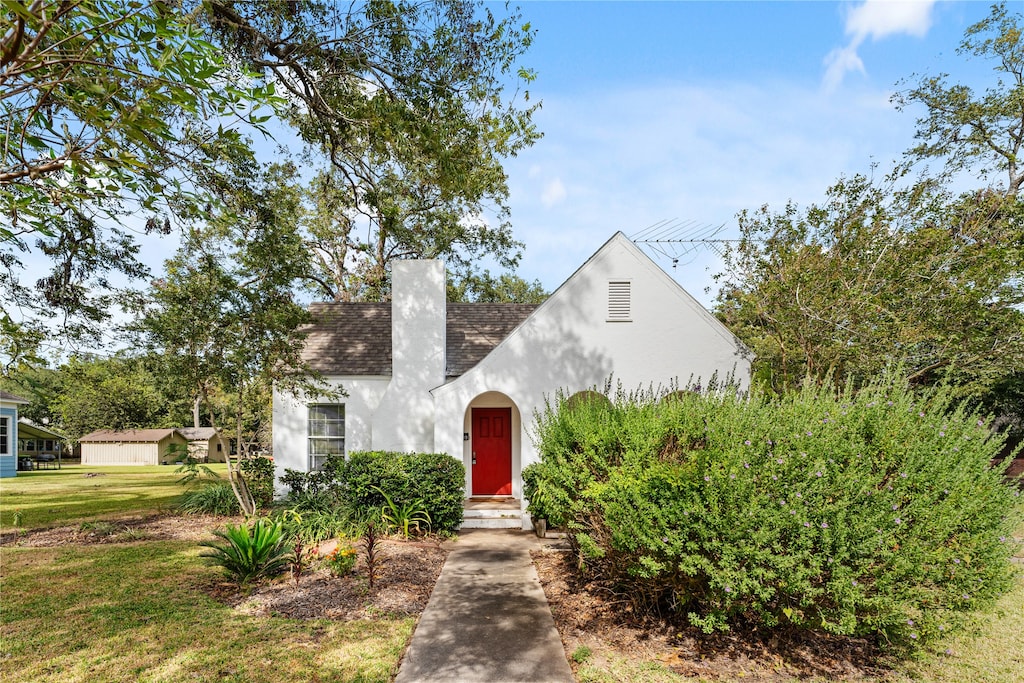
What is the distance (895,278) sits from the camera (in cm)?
1209

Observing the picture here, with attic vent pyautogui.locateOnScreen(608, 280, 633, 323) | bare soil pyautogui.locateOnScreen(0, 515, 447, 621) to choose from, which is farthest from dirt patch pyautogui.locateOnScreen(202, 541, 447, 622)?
attic vent pyautogui.locateOnScreen(608, 280, 633, 323)

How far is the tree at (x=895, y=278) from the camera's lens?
1187 centimetres

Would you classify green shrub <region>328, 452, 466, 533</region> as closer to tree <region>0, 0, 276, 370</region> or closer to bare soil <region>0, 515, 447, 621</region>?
bare soil <region>0, 515, 447, 621</region>

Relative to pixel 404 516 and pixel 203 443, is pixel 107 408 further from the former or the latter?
pixel 404 516

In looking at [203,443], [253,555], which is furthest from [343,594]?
[203,443]

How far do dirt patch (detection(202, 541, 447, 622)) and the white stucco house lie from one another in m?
3.76

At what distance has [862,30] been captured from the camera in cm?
965

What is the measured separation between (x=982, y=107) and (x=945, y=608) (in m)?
20.4

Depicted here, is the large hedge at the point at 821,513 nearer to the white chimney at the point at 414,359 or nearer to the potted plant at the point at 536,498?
the potted plant at the point at 536,498

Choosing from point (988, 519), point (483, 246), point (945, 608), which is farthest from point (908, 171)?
point (483, 246)

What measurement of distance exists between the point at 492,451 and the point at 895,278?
35.8 ft

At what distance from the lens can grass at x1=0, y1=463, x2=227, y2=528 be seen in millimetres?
13746

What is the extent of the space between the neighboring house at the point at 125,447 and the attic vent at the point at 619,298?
124 ft

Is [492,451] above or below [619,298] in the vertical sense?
below
